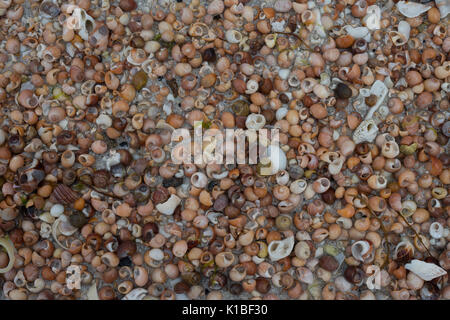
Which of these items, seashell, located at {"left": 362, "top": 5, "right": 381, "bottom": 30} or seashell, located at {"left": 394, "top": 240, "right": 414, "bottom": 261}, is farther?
seashell, located at {"left": 362, "top": 5, "right": 381, "bottom": 30}

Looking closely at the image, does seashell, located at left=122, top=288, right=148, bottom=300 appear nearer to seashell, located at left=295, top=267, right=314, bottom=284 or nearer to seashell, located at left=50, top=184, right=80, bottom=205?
seashell, located at left=50, top=184, right=80, bottom=205

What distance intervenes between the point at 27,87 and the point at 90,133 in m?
0.41

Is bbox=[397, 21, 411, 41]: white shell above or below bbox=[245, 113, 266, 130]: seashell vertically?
above

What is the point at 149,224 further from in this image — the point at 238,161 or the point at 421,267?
the point at 421,267

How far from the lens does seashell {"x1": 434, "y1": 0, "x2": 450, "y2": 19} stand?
215 centimetres

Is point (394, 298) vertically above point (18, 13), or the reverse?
point (18, 13)

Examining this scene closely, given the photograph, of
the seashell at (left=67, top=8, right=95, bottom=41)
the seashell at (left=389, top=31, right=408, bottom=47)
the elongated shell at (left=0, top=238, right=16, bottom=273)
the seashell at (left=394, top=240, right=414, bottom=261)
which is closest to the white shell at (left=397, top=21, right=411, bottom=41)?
the seashell at (left=389, top=31, right=408, bottom=47)

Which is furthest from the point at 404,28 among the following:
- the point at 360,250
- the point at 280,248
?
the point at 280,248

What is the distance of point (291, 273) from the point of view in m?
1.93

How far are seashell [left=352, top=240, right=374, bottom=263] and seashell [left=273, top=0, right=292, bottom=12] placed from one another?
120 cm

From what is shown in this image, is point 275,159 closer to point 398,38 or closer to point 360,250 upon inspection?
point 360,250
